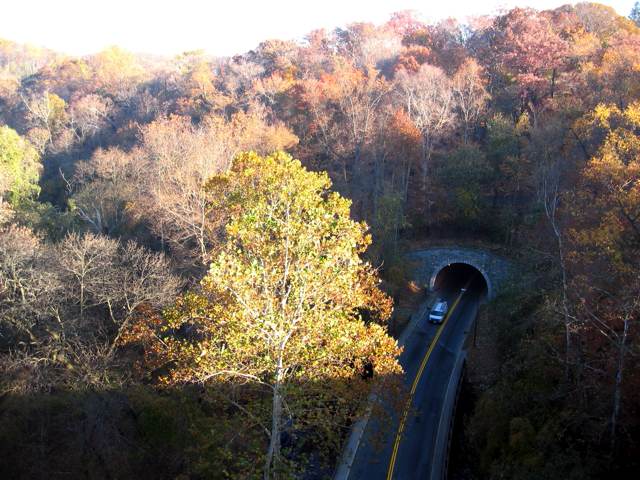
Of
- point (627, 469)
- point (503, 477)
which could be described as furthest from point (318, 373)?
point (627, 469)

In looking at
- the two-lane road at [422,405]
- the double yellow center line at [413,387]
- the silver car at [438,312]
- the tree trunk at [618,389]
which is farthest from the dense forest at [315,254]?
the silver car at [438,312]

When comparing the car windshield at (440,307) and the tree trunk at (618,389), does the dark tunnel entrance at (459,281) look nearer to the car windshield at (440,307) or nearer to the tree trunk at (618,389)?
the car windshield at (440,307)

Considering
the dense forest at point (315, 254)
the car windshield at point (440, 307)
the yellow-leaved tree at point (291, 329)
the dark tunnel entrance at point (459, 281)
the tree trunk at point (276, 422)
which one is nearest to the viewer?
the tree trunk at point (276, 422)

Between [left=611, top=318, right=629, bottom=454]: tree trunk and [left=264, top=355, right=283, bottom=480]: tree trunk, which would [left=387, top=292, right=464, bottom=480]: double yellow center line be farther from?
[left=611, top=318, right=629, bottom=454]: tree trunk

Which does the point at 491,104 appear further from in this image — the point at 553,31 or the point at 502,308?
the point at 502,308

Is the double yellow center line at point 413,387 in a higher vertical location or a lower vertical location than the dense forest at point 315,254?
lower

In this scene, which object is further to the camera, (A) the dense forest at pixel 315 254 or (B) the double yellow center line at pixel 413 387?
(B) the double yellow center line at pixel 413 387

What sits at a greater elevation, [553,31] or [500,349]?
[553,31]
